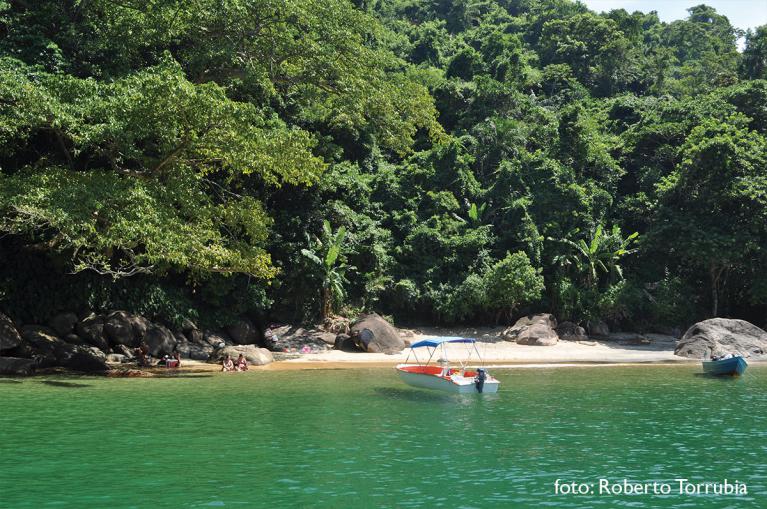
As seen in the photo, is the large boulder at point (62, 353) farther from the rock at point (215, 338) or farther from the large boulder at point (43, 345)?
the rock at point (215, 338)

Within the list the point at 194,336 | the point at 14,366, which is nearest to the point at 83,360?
the point at 14,366

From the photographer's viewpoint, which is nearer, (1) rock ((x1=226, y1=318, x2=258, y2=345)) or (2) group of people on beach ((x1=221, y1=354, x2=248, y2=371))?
(2) group of people on beach ((x1=221, y1=354, x2=248, y2=371))

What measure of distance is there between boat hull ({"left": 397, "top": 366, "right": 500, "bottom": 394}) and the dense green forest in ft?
27.9

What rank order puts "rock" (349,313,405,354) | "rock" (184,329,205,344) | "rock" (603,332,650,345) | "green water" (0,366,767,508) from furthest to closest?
"rock" (603,332,650,345), "rock" (349,313,405,354), "rock" (184,329,205,344), "green water" (0,366,767,508)

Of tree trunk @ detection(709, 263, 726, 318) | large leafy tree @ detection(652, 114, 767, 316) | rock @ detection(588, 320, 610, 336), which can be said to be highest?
large leafy tree @ detection(652, 114, 767, 316)

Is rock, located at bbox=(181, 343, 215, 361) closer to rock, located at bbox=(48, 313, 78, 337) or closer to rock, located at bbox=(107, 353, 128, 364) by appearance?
rock, located at bbox=(107, 353, 128, 364)

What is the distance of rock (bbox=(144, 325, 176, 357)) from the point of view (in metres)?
29.9

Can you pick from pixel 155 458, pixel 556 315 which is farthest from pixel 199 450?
pixel 556 315

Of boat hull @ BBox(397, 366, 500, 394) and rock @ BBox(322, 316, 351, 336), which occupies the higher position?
rock @ BBox(322, 316, 351, 336)

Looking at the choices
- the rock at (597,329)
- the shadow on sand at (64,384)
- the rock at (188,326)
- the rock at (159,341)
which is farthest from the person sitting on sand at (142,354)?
the rock at (597,329)

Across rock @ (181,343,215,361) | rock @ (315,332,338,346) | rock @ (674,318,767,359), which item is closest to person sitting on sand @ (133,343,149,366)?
rock @ (181,343,215,361)

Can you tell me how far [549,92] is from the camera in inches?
2559

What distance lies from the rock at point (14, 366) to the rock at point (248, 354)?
25.5ft

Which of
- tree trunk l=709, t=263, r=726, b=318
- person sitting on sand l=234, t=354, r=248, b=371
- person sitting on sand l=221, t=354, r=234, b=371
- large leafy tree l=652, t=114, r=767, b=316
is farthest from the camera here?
tree trunk l=709, t=263, r=726, b=318
